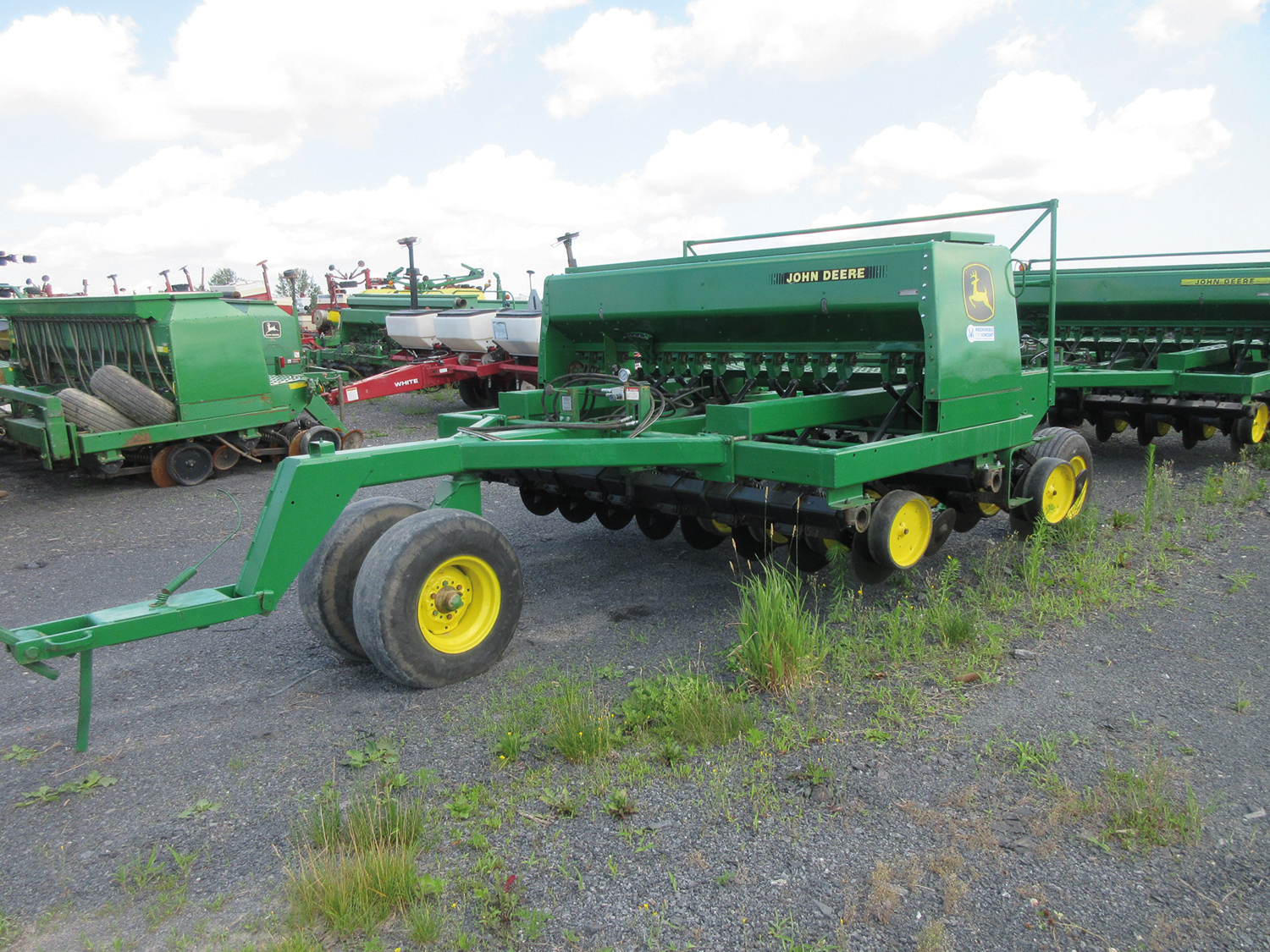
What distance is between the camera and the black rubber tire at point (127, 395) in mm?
8500

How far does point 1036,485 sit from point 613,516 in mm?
2773

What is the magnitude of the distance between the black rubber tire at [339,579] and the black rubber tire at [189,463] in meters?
5.52

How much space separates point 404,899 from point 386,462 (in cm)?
190

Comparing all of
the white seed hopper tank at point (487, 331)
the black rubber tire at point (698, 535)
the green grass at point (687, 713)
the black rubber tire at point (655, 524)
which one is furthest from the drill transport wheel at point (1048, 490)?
the white seed hopper tank at point (487, 331)

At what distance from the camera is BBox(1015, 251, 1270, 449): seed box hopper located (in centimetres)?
843

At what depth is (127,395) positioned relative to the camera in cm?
850

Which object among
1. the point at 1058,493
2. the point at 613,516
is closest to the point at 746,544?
the point at 613,516

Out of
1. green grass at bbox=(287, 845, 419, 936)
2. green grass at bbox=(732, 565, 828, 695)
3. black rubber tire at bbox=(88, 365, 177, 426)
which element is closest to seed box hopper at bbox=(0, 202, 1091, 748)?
green grass at bbox=(732, 565, 828, 695)

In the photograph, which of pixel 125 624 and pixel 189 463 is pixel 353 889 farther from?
pixel 189 463

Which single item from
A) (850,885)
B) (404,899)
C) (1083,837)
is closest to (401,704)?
(404,899)

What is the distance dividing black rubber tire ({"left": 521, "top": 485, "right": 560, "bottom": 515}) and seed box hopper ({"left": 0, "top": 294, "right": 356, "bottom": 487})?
4.36 m

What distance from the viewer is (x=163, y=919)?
2.62 meters

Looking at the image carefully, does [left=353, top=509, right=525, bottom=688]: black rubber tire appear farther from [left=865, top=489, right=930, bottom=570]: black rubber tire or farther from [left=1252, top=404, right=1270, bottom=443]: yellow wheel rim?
[left=1252, top=404, right=1270, bottom=443]: yellow wheel rim

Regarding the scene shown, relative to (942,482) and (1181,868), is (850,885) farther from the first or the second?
(942,482)
